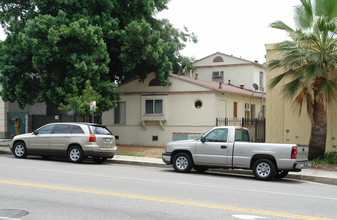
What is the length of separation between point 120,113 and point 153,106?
2615 mm

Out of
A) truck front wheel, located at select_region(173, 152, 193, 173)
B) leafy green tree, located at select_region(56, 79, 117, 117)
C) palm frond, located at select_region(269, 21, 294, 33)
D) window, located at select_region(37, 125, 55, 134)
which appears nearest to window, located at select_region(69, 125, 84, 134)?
window, located at select_region(37, 125, 55, 134)

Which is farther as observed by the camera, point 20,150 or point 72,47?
point 72,47

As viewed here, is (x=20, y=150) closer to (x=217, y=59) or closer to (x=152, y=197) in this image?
(x=152, y=197)

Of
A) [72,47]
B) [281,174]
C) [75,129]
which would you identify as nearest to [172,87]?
[72,47]

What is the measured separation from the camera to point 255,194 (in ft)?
34.6

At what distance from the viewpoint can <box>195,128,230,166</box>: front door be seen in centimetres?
1430

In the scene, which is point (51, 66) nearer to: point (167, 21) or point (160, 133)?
point (160, 133)

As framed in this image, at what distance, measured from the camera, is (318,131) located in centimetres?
1736

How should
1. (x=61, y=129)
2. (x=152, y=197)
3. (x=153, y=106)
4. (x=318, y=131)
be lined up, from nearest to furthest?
(x=152, y=197)
(x=318, y=131)
(x=61, y=129)
(x=153, y=106)

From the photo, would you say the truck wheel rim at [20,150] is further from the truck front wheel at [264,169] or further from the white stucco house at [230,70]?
the white stucco house at [230,70]

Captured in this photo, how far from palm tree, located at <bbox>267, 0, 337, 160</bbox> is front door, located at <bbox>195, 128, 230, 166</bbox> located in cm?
416

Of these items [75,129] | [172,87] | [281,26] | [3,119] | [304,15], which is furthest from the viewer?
[3,119]

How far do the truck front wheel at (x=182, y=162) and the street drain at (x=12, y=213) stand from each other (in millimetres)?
→ 7922

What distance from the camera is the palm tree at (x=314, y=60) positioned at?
1642 cm
